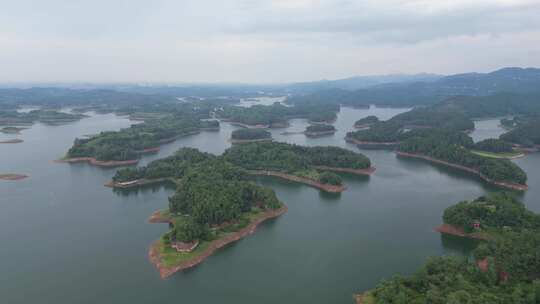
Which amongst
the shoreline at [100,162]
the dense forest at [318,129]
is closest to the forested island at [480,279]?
the shoreline at [100,162]

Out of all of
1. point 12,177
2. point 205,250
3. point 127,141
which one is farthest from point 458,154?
point 12,177

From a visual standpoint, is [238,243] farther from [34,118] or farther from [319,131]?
[34,118]

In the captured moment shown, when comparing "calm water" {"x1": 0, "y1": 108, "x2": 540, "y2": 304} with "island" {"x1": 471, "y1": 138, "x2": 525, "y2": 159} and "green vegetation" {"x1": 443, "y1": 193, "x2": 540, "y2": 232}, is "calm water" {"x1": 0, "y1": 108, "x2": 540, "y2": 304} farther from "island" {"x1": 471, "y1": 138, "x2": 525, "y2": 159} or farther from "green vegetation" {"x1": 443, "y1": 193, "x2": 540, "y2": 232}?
"island" {"x1": 471, "y1": 138, "x2": 525, "y2": 159}

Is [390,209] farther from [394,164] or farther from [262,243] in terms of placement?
[394,164]

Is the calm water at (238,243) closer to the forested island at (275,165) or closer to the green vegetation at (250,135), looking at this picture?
the forested island at (275,165)

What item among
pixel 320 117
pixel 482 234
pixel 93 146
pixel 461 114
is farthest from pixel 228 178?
pixel 461 114
